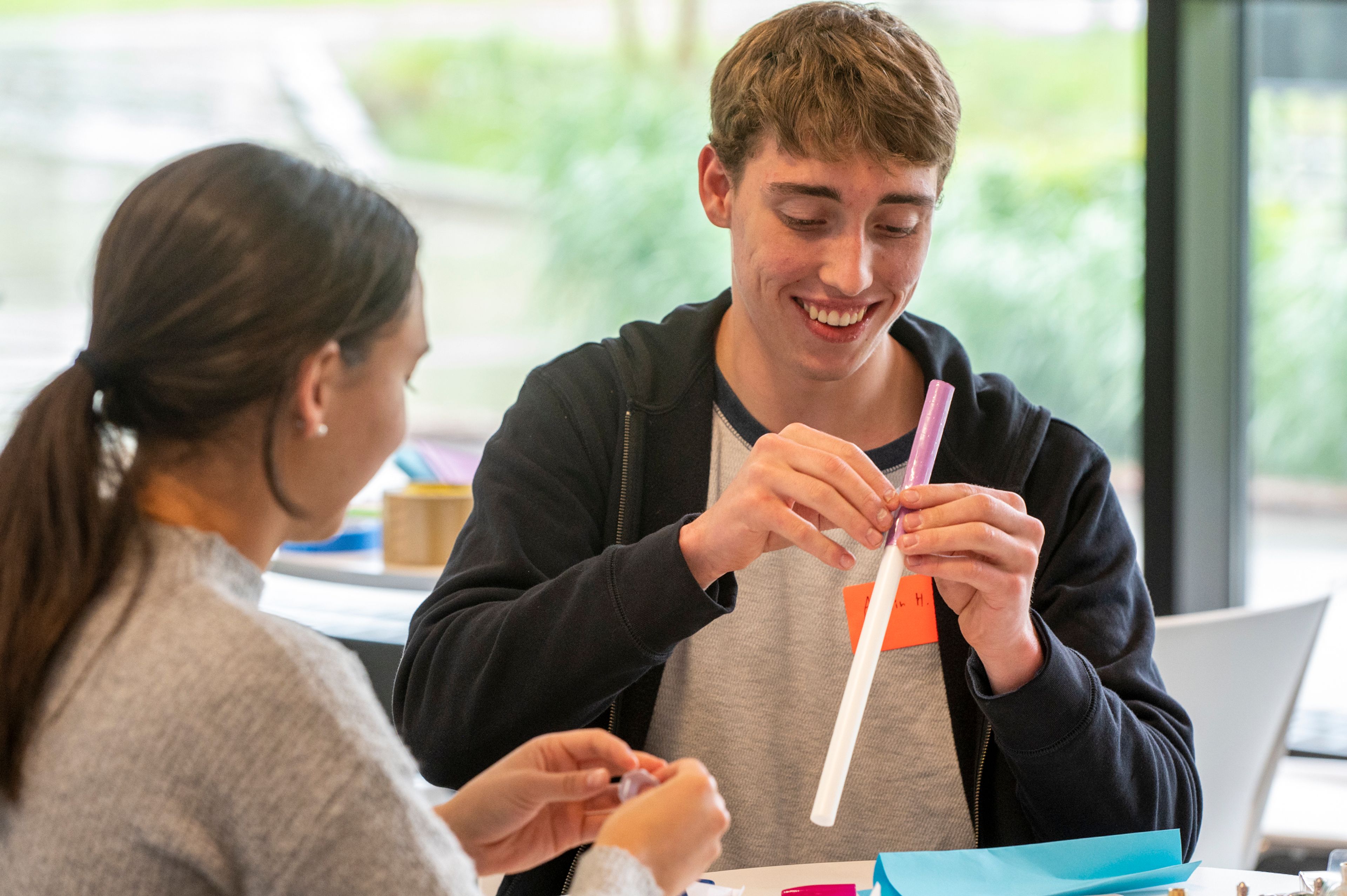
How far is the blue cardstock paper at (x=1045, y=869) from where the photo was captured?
96cm

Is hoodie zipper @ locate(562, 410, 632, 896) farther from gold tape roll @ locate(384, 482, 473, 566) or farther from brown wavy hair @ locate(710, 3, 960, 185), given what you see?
gold tape roll @ locate(384, 482, 473, 566)

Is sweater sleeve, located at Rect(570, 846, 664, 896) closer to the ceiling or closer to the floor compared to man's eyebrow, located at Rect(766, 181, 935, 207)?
closer to the floor

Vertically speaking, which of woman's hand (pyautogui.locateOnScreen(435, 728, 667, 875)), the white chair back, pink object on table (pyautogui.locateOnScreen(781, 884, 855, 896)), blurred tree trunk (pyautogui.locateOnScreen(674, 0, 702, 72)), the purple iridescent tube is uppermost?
blurred tree trunk (pyautogui.locateOnScreen(674, 0, 702, 72))

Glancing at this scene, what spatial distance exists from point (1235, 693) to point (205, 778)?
1.28 metres

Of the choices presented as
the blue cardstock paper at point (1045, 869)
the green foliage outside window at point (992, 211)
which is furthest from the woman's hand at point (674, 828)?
the green foliage outside window at point (992, 211)

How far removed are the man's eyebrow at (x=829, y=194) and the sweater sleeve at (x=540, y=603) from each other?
0.29 metres

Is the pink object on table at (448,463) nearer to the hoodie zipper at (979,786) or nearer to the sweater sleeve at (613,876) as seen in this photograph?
the hoodie zipper at (979,786)

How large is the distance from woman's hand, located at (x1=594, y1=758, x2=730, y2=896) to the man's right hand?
0.82 ft

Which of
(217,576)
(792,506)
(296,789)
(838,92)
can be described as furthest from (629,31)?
(296,789)

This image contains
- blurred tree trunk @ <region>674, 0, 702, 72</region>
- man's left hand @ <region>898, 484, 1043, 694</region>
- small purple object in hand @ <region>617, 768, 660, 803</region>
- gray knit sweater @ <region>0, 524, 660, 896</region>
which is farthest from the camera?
blurred tree trunk @ <region>674, 0, 702, 72</region>

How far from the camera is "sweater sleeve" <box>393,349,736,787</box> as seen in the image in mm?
1067

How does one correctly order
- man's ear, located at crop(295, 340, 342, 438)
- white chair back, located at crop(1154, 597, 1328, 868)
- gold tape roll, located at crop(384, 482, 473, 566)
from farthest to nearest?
gold tape roll, located at crop(384, 482, 473, 566), white chair back, located at crop(1154, 597, 1328, 868), man's ear, located at crop(295, 340, 342, 438)

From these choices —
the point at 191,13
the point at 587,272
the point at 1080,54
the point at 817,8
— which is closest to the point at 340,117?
the point at 191,13

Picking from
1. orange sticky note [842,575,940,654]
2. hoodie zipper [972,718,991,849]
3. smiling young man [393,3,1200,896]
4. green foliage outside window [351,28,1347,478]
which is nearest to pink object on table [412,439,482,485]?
green foliage outside window [351,28,1347,478]
